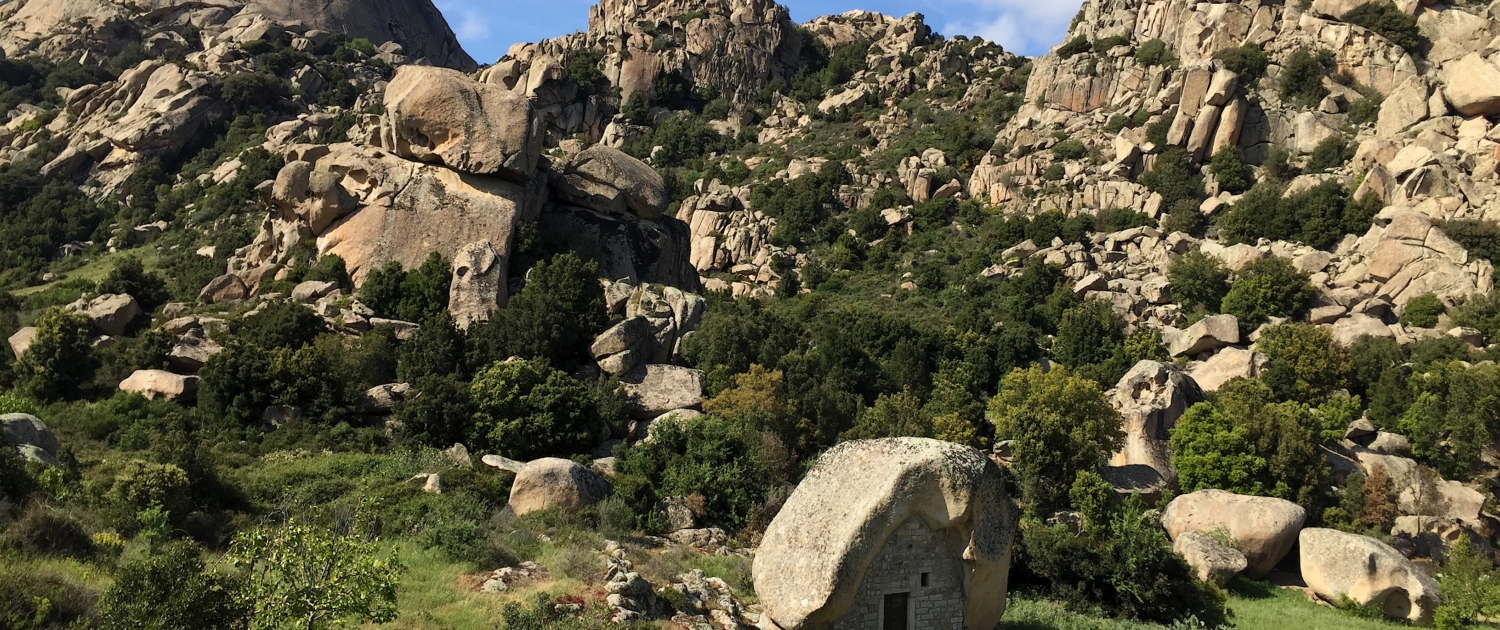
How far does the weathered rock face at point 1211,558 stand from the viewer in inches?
1038

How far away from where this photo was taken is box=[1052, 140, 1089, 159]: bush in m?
64.5

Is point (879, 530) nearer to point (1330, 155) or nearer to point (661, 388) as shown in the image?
point (661, 388)

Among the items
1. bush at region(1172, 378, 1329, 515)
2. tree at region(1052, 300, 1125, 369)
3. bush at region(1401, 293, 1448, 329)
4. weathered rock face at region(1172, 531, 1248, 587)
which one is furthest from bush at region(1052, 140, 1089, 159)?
weathered rock face at region(1172, 531, 1248, 587)

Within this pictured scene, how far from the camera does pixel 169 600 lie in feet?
32.7

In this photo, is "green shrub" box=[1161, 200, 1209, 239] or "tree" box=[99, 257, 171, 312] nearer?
"tree" box=[99, 257, 171, 312]

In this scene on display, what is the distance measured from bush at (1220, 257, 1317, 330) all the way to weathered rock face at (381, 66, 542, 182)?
35221mm

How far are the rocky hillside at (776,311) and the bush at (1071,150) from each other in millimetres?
283

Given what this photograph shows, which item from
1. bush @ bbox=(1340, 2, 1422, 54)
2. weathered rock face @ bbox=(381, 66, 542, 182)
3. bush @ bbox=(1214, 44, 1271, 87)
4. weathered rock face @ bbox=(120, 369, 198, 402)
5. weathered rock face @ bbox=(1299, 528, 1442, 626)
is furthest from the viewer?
bush @ bbox=(1214, 44, 1271, 87)

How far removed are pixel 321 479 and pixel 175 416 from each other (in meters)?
7.24

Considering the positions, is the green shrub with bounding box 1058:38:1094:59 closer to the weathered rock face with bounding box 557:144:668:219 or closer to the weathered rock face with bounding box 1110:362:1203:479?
the weathered rock face with bounding box 1110:362:1203:479

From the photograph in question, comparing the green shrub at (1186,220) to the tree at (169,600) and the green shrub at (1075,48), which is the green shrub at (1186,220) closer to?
the green shrub at (1075,48)

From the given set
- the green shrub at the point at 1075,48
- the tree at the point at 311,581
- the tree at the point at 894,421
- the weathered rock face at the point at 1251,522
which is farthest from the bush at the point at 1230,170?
the tree at the point at 311,581

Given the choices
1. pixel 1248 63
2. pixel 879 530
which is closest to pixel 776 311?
pixel 879 530

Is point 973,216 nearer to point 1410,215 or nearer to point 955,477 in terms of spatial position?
point 1410,215
